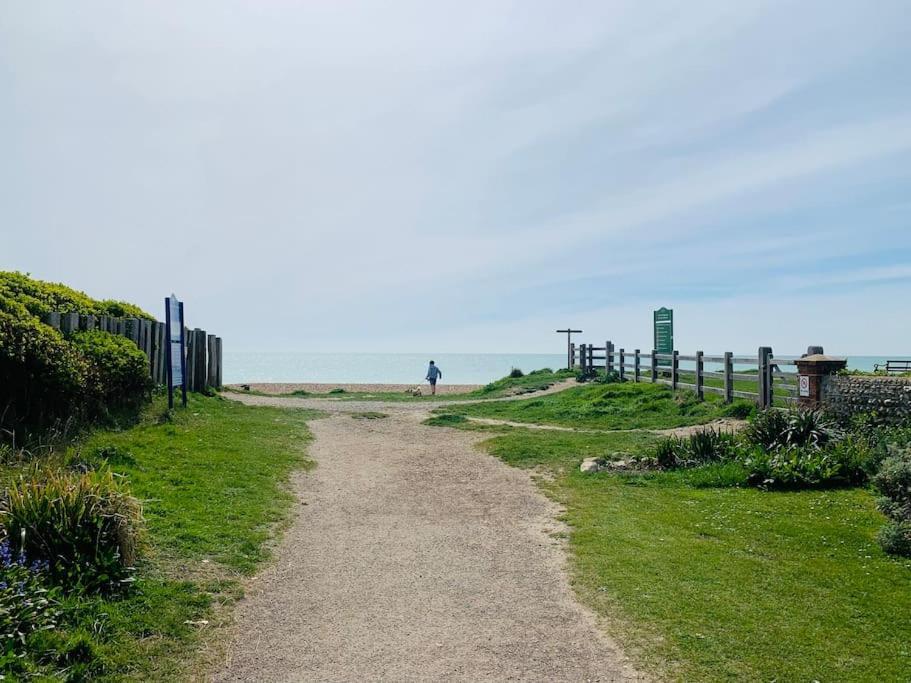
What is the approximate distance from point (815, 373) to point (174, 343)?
12.8 m

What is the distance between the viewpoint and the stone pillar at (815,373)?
13156 millimetres

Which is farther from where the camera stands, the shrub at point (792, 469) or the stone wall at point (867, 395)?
the stone wall at point (867, 395)

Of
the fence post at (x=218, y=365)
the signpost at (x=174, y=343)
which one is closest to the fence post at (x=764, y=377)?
the signpost at (x=174, y=343)

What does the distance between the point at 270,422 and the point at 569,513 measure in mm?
8805

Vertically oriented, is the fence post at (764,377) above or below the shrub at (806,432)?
above

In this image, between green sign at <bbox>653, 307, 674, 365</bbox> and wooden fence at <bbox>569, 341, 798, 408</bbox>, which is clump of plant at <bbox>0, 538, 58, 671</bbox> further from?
green sign at <bbox>653, 307, 674, 365</bbox>

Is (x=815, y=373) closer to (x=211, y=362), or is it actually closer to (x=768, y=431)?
(x=768, y=431)

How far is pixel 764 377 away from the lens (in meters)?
15.5

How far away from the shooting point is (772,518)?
25.3 ft

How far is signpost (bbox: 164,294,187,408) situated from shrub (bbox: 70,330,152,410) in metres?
0.92

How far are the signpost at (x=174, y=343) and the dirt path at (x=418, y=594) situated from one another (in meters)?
4.91

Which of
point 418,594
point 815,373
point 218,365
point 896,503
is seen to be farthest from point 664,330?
point 418,594

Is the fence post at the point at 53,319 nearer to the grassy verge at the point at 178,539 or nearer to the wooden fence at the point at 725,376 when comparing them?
the grassy verge at the point at 178,539

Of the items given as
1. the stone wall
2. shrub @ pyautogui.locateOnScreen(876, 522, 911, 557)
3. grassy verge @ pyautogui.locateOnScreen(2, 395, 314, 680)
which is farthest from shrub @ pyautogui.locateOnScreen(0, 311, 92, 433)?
the stone wall
